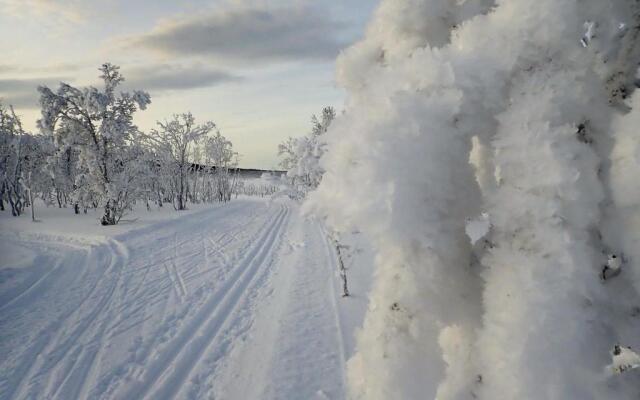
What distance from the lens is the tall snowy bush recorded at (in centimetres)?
104

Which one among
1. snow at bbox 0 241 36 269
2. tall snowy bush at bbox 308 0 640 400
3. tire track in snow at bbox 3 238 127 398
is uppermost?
tall snowy bush at bbox 308 0 640 400

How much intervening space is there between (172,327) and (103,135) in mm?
19896

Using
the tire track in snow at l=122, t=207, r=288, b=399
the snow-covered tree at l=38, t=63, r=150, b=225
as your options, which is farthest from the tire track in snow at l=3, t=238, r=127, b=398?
the snow-covered tree at l=38, t=63, r=150, b=225

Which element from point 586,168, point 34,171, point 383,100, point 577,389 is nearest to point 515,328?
point 577,389

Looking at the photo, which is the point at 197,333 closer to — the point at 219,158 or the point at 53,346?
the point at 53,346

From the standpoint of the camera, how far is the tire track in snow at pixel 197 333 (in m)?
5.86

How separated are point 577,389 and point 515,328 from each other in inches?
9.4

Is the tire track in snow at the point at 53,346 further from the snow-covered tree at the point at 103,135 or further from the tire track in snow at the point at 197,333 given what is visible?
the snow-covered tree at the point at 103,135

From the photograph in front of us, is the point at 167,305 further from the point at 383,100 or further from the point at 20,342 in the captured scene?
the point at 383,100

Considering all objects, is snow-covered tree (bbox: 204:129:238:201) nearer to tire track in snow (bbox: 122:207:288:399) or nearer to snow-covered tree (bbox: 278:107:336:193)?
snow-covered tree (bbox: 278:107:336:193)

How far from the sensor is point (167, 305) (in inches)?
357

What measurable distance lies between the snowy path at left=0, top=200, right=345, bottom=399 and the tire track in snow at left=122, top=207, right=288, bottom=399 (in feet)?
0.08

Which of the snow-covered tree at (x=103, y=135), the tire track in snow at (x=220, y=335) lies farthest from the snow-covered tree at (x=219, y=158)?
the tire track in snow at (x=220, y=335)

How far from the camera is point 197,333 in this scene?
24.5 feet
